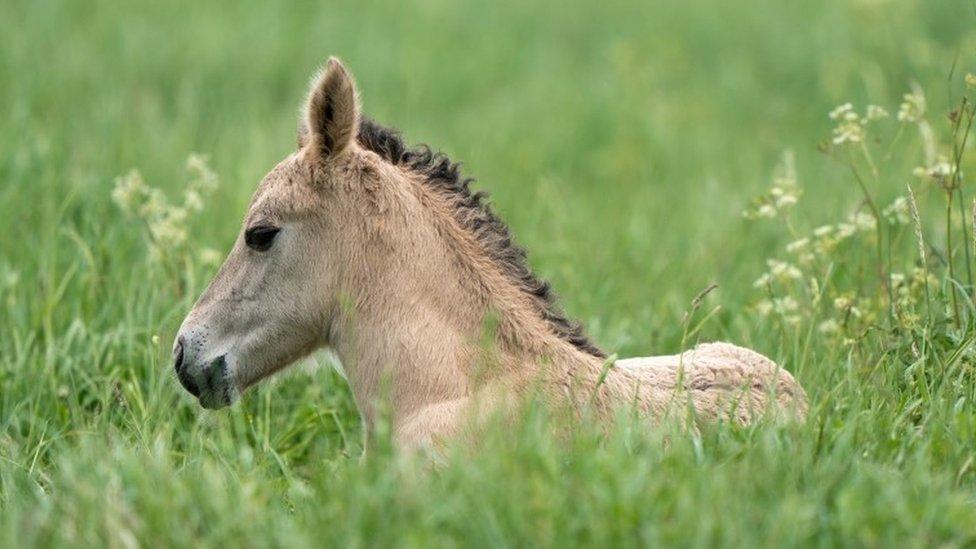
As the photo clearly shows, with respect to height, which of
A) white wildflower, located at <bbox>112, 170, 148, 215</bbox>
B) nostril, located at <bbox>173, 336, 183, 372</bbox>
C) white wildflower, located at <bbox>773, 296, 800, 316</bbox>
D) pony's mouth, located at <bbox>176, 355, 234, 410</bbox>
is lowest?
pony's mouth, located at <bbox>176, 355, 234, 410</bbox>

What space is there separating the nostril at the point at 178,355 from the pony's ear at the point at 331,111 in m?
0.86

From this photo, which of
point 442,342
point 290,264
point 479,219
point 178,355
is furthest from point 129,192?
point 442,342

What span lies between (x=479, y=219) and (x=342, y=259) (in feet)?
1.68

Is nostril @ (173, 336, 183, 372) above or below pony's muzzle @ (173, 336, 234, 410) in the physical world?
above

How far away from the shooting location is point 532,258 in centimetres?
885

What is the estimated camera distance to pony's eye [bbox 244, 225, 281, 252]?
5512 millimetres

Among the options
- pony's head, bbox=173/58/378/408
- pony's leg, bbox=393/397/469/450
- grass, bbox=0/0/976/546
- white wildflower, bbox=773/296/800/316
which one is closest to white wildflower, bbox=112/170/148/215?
grass, bbox=0/0/976/546

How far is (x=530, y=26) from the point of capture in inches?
643

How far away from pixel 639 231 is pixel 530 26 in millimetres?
6923

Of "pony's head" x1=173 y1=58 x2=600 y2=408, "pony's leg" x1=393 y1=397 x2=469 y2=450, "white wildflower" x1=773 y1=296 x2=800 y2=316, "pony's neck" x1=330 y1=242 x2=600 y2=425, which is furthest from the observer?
"white wildflower" x1=773 y1=296 x2=800 y2=316

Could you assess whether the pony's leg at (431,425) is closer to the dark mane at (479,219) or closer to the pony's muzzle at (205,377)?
the dark mane at (479,219)

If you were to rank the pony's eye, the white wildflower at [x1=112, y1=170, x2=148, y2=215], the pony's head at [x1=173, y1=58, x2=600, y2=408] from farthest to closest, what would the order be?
the white wildflower at [x1=112, y1=170, x2=148, y2=215]
the pony's eye
the pony's head at [x1=173, y1=58, x2=600, y2=408]

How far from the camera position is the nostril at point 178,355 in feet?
18.3

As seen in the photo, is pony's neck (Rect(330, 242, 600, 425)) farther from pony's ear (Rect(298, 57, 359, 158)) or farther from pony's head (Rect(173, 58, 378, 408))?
pony's ear (Rect(298, 57, 359, 158))
